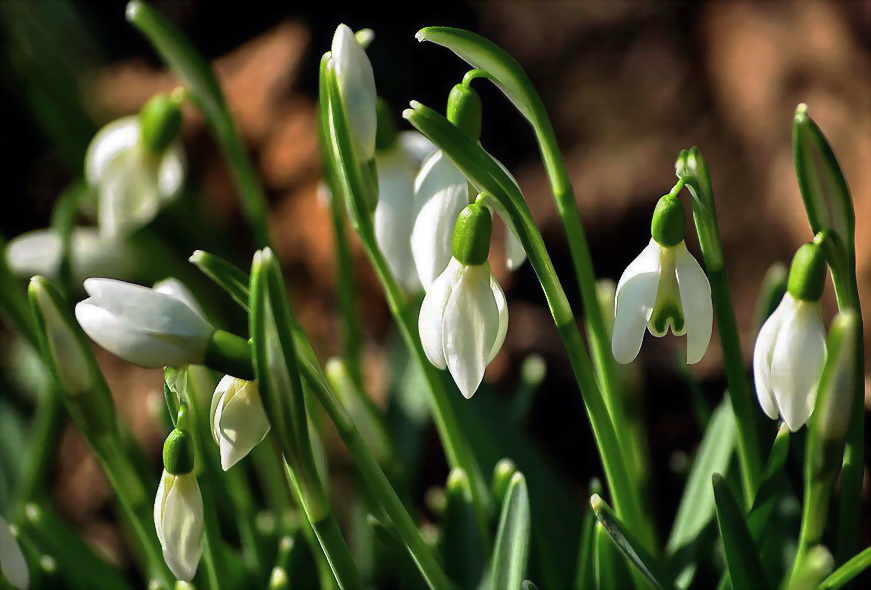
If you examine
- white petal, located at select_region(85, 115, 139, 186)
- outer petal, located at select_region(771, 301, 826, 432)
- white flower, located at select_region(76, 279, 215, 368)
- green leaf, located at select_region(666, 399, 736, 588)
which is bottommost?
green leaf, located at select_region(666, 399, 736, 588)

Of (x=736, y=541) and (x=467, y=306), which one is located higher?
(x=467, y=306)

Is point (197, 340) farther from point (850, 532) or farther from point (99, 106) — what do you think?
point (99, 106)

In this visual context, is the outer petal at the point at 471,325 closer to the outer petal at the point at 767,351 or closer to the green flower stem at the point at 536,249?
the green flower stem at the point at 536,249

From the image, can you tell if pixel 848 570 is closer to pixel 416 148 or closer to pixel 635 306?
pixel 635 306

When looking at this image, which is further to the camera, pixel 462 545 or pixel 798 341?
pixel 462 545

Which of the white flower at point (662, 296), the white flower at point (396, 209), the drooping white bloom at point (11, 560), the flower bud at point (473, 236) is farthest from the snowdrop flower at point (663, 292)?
the drooping white bloom at point (11, 560)

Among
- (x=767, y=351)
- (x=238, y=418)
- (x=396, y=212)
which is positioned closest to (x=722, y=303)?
(x=767, y=351)

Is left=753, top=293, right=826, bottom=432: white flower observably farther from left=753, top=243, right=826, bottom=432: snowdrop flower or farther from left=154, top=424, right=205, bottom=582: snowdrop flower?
left=154, top=424, right=205, bottom=582: snowdrop flower

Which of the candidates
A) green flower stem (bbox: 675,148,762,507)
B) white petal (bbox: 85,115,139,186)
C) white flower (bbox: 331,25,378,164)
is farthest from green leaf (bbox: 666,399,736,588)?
white petal (bbox: 85,115,139,186)
